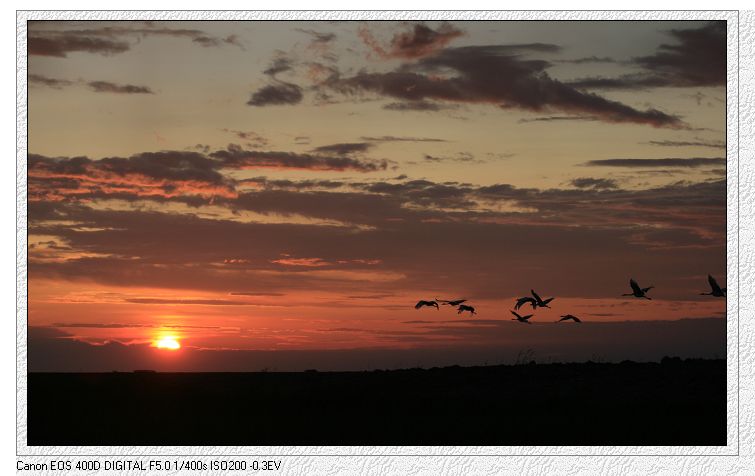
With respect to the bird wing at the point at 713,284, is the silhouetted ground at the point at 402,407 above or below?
below

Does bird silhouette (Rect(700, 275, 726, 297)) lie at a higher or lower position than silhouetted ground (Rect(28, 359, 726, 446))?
higher

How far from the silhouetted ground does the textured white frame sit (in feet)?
1.92

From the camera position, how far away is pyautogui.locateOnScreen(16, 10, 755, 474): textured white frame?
42.1 ft

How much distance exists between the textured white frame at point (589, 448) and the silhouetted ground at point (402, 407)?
1.92 feet

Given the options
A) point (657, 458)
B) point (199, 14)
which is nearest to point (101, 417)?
point (199, 14)

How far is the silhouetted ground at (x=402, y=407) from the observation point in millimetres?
15289

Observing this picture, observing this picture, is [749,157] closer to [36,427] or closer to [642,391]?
[642,391]

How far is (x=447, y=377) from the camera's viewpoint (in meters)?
21.5

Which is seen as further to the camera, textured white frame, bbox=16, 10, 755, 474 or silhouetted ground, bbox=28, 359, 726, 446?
silhouetted ground, bbox=28, 359, 726, 446

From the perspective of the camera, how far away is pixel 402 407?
18.1 m

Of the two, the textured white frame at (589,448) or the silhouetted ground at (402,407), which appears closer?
the textured white frame at (589,448)

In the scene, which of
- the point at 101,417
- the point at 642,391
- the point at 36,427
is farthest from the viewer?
the point at 642,391

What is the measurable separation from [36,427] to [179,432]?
1.98m
